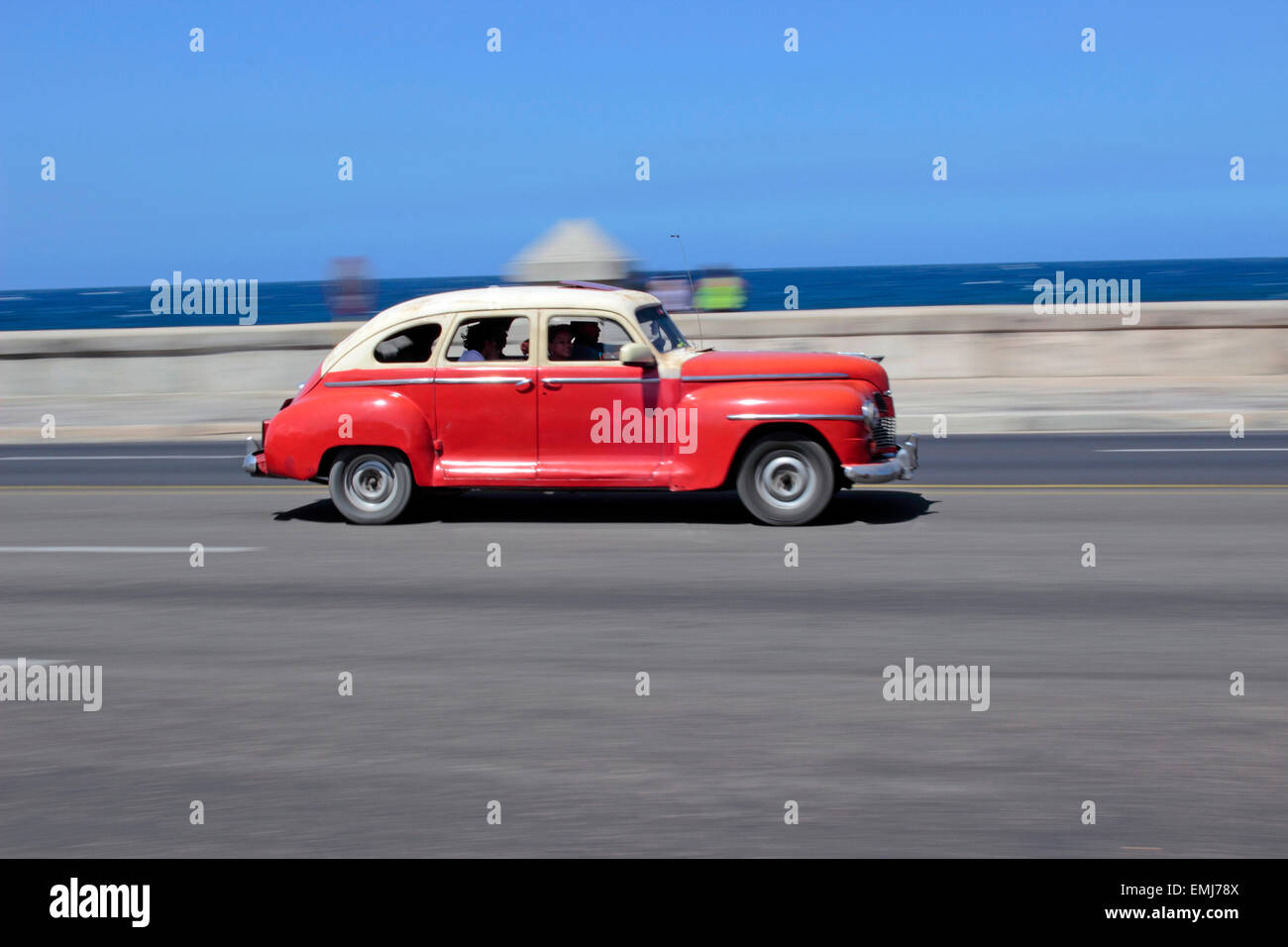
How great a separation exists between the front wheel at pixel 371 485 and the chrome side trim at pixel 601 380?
1348mm

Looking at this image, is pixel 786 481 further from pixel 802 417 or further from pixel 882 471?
pixel 882 471

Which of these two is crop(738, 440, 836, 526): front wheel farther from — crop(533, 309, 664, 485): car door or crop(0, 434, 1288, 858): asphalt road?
crop(533, 309, 664, 485): car door

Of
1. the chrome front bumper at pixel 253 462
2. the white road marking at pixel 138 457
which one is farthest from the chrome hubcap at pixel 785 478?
the white road marking at pixel 138 457

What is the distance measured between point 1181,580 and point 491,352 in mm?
5089

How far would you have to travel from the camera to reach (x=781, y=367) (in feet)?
34.8

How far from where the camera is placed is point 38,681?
6.61 m

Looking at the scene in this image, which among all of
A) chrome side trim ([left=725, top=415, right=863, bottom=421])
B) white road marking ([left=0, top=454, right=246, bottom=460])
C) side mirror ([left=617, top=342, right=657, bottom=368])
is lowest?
chrome side trim ([left=725, top=415, right=863, bottom=421])

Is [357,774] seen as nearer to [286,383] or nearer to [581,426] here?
[581,426]

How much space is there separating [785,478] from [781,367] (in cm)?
80

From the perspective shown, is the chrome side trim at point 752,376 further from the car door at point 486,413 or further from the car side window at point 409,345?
the car side window at point 409,345

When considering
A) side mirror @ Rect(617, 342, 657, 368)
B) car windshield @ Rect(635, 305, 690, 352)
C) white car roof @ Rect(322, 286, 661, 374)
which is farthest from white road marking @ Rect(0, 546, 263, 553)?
car windshield @ Rect(635, 305, 690, 352)

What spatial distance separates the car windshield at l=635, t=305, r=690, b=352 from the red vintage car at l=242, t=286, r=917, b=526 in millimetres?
22

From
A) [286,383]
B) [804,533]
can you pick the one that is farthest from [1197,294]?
[804,533]

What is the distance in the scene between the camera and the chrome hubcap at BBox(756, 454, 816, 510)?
10.6 m
